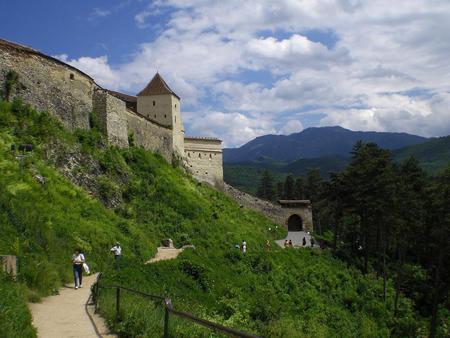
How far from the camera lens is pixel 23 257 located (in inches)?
579

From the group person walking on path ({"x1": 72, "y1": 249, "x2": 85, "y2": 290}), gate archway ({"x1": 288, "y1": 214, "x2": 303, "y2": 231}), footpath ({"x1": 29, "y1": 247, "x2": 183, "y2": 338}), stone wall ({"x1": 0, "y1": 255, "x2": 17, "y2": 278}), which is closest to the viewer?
footpath ({"x1": 29, "y1": 247, "x2": 183, "y2": 338})

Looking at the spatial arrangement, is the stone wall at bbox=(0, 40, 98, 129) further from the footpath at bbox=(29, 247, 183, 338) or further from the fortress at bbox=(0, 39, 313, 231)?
the footpath at bbox=(29, 247, 183, 338)

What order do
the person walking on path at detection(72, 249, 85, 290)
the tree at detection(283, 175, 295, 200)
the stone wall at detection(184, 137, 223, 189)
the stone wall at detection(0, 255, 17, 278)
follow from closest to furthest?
1. the stone wall at detection(0, 255, 17, 278)
2. the person walking on path at detection(72, 249, 85, 290)
3. the stone wall at detection(184, 137, 223, 189)
4. the tree at detection(283, 175, 295, 200)

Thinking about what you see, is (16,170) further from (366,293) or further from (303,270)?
(366,293)

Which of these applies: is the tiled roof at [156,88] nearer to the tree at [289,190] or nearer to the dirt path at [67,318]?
A: the dirt path at [67,318]

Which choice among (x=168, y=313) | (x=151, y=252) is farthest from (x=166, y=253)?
(x=168, y=313)

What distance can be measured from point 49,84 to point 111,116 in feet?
21.3

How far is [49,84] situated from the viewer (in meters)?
29.1

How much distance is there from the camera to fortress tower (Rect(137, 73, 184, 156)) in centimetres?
5062

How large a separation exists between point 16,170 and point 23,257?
7568 mm

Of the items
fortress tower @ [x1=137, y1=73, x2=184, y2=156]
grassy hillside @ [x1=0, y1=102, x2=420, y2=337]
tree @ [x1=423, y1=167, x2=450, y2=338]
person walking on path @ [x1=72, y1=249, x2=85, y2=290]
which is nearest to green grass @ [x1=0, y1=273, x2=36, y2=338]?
grassy hillside @ [x1=0, y1=102, x2=420, y2=337]

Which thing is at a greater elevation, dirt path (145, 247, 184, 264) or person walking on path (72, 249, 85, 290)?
person walking on path (72, 249, 85, 290)

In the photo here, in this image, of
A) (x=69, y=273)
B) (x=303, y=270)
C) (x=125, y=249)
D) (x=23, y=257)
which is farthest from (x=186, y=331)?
(x=303, y=270)

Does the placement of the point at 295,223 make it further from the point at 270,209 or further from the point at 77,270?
the point at 77,270
